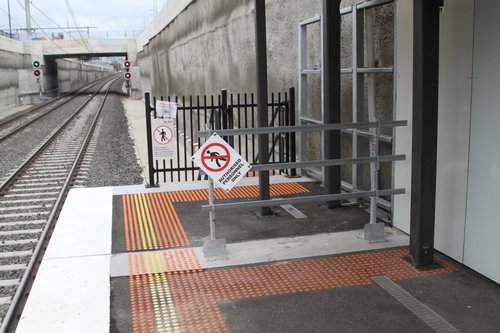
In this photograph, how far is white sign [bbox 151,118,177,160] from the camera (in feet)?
29.6

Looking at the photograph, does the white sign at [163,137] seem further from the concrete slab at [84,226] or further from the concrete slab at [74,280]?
the concrete slab at [74,280]

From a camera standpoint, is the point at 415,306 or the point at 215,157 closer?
the point at 415,306

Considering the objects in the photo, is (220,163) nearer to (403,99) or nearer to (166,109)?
(403,99)

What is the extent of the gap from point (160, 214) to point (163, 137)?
2.03m

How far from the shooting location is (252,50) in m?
12.9

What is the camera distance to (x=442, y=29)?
5.28 meters

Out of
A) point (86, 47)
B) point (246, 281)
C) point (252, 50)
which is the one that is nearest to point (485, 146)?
point (246, 281)

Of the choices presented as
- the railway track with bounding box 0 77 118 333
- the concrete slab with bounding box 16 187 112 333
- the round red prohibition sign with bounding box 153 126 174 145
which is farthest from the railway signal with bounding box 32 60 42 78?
the concrete slab with bounding box 16 187 112 333

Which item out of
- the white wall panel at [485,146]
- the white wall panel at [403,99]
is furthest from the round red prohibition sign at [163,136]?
the white wall panel at [485,146]

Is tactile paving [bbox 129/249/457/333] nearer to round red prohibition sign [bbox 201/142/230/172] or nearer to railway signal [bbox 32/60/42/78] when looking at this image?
round red prohibition sign [bbox 201/142/230/172]

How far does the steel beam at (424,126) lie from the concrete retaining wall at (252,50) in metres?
1.75

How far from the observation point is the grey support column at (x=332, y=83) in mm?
7207

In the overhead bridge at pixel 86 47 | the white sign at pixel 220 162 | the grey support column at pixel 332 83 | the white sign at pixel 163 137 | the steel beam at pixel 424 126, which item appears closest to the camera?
the steel beam at pixel 424 126

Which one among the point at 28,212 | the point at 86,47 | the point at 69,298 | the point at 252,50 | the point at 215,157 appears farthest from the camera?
the point at 86,47
